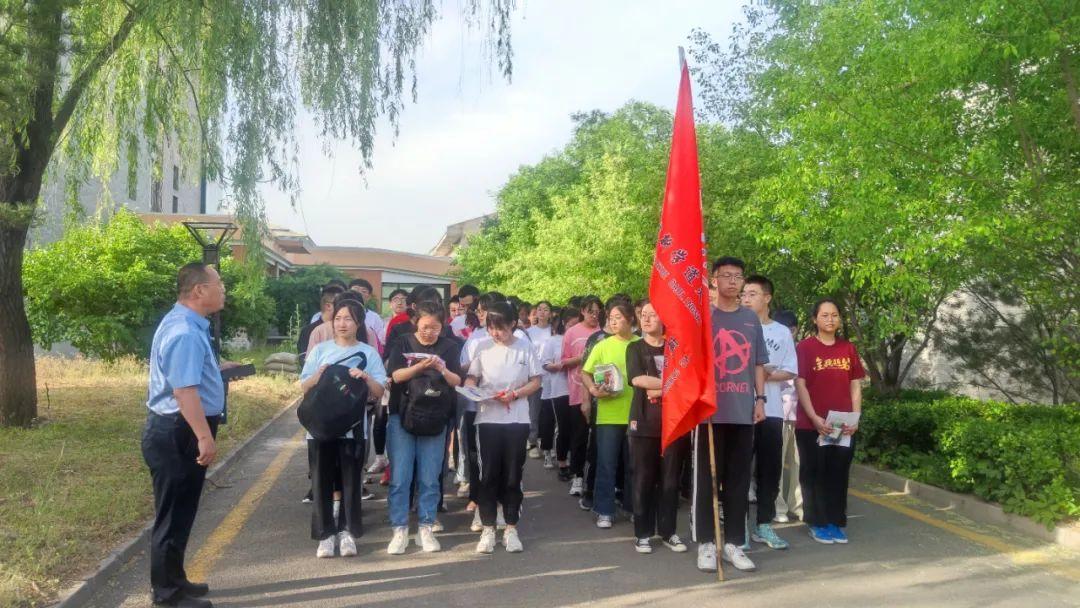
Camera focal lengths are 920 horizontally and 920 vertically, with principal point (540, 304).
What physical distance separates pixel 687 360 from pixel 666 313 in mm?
342

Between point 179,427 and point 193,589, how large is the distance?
3.14 ft

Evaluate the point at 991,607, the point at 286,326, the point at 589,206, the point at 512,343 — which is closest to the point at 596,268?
the point at 589,206

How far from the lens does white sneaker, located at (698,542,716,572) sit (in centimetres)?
589

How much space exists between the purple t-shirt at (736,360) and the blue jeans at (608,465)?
124cm

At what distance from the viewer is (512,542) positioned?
643 centimetres

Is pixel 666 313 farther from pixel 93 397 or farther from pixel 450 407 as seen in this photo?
pixel 93 397

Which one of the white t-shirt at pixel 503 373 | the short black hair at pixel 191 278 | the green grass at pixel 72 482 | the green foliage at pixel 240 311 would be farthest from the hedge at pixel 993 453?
the green foliage at pixel 240 311

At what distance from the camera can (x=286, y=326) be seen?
1688 inches

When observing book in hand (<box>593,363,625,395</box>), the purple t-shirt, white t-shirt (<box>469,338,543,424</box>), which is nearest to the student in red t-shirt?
the purple t-shirt

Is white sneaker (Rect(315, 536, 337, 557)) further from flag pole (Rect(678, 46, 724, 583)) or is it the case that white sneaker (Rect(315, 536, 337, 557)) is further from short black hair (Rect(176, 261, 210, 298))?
flag pole (Rect(678, 46, 724, 583))

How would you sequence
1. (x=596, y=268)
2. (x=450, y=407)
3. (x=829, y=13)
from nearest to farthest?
(x=450, y=407) → (x=829, y=13) → (x=596, y=268)

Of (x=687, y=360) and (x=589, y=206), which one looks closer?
(x=687, y=360)

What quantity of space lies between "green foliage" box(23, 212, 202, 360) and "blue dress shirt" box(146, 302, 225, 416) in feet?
55.3

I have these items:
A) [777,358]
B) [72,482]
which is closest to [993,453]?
[777,358]
